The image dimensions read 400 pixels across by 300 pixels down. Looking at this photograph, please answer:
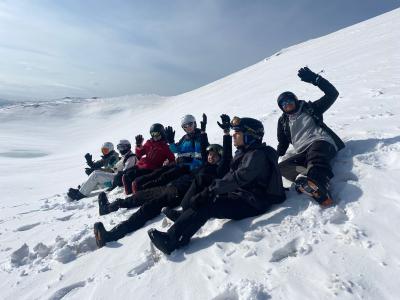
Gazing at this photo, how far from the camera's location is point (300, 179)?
14.9 feet

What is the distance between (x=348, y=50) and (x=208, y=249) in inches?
743

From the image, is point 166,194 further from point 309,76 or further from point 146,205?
point 309,76

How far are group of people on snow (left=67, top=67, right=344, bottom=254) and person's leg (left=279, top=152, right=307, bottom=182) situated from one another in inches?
0.6

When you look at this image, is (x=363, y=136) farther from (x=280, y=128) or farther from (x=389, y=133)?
(x=280, y=128)

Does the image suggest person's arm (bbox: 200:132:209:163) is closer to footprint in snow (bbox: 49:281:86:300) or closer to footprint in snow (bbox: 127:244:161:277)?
footprint in snow (bbox: 127:244:161:277)

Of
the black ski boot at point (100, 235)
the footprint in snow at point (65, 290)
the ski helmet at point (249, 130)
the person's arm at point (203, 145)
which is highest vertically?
the ski helmet at point (249, 130)

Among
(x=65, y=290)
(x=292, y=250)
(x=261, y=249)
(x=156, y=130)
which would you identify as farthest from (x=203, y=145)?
(x=65, y=290)

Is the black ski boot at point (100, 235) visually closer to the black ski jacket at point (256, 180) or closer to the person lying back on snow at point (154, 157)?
the black ski jacket at point (256, 180)

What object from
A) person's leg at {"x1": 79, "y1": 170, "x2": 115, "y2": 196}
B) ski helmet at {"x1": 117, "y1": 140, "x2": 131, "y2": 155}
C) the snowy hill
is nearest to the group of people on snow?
the snowy hill

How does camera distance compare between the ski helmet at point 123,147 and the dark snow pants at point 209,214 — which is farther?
the ski helmet at point 123,147

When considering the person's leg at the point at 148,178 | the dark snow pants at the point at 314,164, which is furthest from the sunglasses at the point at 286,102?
the person's leg at the point at 148,178

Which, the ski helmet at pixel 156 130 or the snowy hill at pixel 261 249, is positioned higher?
the ski helmet at pixel 156 130

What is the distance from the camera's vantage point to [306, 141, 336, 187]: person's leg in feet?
15.1

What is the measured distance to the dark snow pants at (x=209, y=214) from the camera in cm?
442
